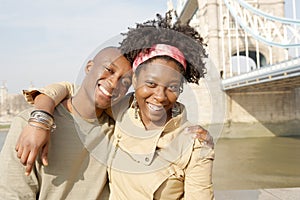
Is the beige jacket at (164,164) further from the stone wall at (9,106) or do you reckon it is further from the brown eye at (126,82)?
the stone wall at (9,106)

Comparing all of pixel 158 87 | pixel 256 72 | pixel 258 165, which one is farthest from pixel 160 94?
pixel 256 72

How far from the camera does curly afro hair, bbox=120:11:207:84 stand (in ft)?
2.08

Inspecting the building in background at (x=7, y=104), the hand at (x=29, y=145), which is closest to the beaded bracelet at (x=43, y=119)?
the hand at (x=29, y=145)

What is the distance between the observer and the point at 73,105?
68 cm

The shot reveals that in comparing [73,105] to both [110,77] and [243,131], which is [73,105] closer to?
[110,77]

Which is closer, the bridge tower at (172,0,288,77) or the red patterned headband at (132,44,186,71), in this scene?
the red patterned headband at (132,44,186,71)

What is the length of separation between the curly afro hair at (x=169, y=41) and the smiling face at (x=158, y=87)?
43 millimetres

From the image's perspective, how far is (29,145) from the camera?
562 mm

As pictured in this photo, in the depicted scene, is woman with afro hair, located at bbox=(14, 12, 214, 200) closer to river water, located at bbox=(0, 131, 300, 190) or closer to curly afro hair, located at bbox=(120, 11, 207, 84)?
curly afro hair, located at bbox=(120, 11, 207, 84)

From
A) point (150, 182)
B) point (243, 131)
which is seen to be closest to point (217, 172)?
point (150, 182)

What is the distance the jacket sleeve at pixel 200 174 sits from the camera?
561 millimetres

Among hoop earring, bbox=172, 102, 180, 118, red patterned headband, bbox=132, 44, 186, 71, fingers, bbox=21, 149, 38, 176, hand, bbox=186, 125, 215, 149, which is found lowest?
fingers, bbox=21, 149, 38, 176

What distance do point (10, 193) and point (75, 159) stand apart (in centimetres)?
13

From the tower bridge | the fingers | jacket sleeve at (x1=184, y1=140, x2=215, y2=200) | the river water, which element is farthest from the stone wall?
jacket sleeve at (x1=184, y1=140, x2=215, y2=200)
